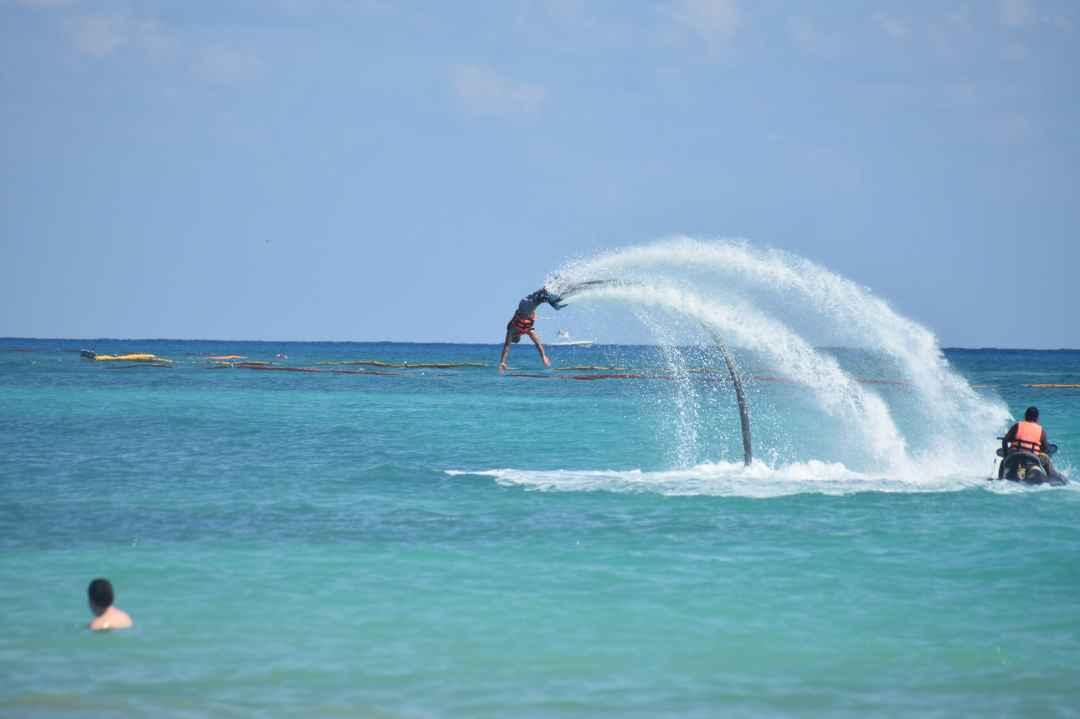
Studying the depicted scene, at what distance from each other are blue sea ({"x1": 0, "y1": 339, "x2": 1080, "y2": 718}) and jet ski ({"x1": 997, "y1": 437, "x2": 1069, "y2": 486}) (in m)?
0.36

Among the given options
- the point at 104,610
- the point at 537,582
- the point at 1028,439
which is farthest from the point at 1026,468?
the point at 104,610

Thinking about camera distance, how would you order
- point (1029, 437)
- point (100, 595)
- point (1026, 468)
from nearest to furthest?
point (100, 595) < point (1029, 437) < point (1026, 468)

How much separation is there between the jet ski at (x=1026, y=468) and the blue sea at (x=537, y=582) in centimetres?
36

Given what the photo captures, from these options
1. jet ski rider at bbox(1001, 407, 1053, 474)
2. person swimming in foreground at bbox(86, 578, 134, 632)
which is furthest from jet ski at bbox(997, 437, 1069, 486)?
person swimming in foreground at bbox(86, 578, 134, 632)

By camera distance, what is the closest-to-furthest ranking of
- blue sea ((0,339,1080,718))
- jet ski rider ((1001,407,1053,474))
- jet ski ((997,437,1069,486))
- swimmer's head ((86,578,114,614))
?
1. blue sea ((0,339,1080,718))
2. swimmer's head ((86,578,114,614))
3. jet ski rider ((1001,407,1053,474))
4. jet ski ((997,437,1069,486))

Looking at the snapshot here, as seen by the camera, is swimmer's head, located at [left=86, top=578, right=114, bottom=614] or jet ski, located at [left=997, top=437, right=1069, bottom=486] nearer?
swimmer's head, located at [left=86, top=578, right=114, bottom=614]

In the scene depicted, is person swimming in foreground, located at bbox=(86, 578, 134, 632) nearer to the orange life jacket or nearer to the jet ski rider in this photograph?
the jet ski rider

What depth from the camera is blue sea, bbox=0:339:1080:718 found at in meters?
14.0

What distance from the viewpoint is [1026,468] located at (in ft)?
95.3

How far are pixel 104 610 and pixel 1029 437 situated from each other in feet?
69.0

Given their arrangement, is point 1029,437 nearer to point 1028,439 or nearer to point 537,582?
point 1028,439

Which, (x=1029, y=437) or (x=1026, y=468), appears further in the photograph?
(x=1026, y=468)

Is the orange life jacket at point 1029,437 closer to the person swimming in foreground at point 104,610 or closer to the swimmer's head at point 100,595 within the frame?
the person swimming in foreground at point 104,610

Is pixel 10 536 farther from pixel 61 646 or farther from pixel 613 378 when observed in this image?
pixel 613 378
